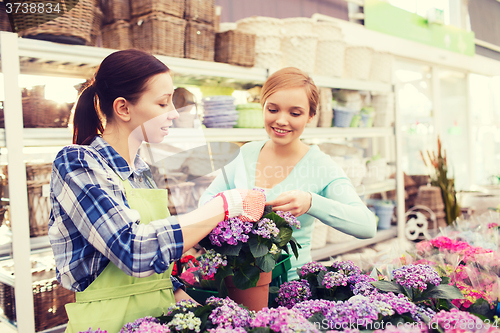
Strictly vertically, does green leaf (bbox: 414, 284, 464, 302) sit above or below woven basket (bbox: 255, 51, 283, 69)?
below

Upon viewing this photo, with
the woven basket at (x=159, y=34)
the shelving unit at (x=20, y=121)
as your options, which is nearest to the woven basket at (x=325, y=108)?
the shelving unit at (x=20, y=121)

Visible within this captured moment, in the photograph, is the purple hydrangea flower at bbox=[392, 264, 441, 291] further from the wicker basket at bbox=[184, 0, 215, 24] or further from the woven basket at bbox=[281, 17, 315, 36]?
the woven basket at bbox=[281, 17, 315, 36]

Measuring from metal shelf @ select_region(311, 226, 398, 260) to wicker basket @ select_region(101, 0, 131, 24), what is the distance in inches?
94.1

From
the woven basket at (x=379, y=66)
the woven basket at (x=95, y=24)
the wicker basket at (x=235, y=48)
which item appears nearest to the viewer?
the woven basket at (x=95, y=24)

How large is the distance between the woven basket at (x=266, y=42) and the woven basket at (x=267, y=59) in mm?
30

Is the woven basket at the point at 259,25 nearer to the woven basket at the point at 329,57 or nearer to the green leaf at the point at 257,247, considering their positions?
the woven basket at the point at 329,57

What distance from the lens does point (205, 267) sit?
85 cm

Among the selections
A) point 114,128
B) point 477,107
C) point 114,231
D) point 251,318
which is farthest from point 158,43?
point 477,107

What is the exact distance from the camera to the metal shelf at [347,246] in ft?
10.4

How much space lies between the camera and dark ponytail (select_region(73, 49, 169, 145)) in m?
0.97

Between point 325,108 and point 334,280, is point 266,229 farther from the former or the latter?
point 325,108

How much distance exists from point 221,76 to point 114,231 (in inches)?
78.9

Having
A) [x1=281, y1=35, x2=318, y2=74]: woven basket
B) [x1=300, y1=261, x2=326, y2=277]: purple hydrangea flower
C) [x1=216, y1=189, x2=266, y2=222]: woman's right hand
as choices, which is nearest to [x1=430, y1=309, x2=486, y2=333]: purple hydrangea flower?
[x1=300, y1=261, x2=326, y2=277]: purple hydrangea flower

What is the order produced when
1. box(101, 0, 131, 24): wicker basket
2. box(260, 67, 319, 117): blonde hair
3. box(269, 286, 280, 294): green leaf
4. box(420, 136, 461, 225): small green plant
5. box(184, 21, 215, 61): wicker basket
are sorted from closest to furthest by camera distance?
box(269, 286, 280, 294): green leaf < box(260, 67, 319, 117): blonde hair < box(101, 0, 131, 24): wicker basket < box(184, 21, 215, 61): wicker basket < box(420, 136, 461, 225): small green plant
